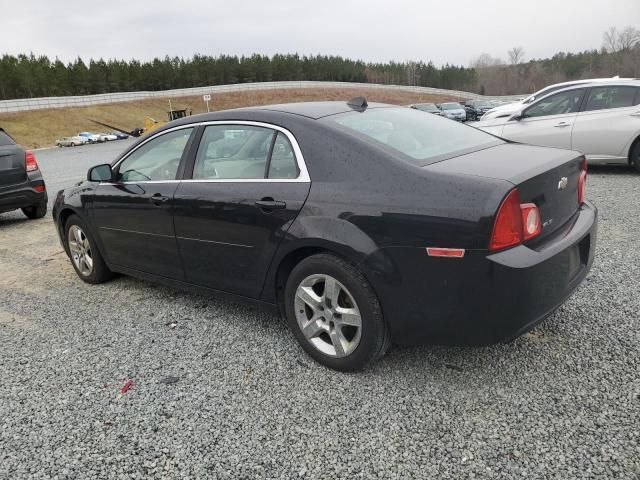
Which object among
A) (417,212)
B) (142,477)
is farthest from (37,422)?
(417,212)

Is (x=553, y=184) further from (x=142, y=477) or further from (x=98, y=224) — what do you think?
(x=98, y=224)

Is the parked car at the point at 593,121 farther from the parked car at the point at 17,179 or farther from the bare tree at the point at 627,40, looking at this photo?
the bare tree at the point at 627,40

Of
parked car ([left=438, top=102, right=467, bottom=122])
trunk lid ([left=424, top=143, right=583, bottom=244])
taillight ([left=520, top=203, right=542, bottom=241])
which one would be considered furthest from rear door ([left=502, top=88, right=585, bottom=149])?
parked car ([left=438, top=102, right=467, bottom=122])

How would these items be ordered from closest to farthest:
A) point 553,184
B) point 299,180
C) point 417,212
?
point 417,212, point 553,184, point 299,180

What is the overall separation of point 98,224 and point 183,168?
1.31m

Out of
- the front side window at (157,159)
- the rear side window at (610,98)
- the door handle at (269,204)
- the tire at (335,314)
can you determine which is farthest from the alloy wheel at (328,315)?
the rear side window at (610,98)

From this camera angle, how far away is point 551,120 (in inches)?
347

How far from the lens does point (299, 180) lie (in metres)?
2.96

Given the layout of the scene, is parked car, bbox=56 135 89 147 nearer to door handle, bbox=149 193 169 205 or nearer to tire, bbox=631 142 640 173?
tire, bbox=631 142 640 173

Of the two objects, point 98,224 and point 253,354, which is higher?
point 98,224

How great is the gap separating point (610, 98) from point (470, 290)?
7765 mm

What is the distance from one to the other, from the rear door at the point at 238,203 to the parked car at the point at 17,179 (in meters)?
5.34

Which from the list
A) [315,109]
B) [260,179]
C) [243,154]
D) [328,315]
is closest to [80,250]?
[243,154]

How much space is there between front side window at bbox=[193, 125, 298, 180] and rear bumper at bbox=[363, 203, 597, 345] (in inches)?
36.2
